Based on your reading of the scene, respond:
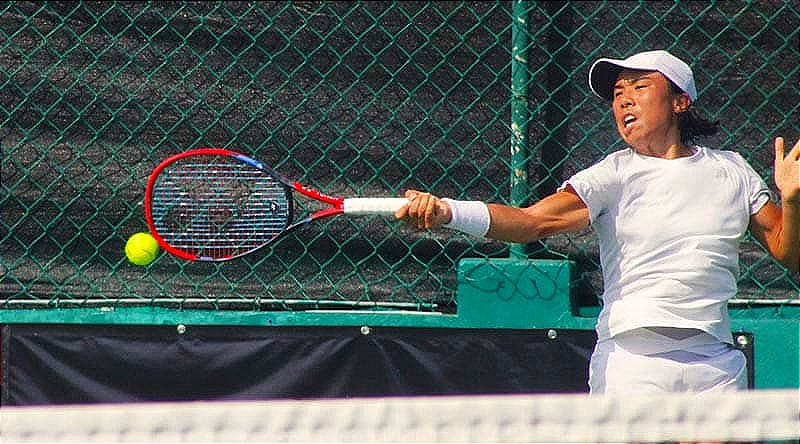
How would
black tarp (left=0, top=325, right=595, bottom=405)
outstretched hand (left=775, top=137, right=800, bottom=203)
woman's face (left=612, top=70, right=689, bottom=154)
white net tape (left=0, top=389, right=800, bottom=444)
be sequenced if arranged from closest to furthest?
white net tape (left=0, top=389, right=800, bottom=444) → outstretched hand (left=775, top=137, right=800, bottom=203) → woman's face (left=612, top=70, right=689, bottom=154) → black tarp (left=0, top=325, right=595, bottom=405)

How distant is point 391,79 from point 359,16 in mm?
220

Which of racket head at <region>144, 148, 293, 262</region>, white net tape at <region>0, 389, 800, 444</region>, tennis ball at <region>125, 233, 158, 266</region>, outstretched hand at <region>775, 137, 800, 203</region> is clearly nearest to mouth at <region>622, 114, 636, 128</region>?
outstretched hand at <region>775, 137, 800, 203</region>

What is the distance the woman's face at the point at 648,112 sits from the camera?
2.99m

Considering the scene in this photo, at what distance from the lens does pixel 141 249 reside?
146 inches

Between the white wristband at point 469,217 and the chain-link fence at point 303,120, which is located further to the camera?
the chain-link fence at point 303,120

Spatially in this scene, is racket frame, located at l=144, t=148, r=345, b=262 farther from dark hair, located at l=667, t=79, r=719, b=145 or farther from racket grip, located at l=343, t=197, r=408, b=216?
dark hair, located at l=667, t=79, r=719, b=145

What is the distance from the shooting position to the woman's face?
299cm

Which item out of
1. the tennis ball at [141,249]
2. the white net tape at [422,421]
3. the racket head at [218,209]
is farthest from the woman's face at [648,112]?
the tennis ball at [141,249]

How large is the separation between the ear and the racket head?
3.46ft

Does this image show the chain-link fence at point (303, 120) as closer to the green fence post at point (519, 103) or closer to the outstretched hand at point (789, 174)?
the green fence post at point (519, 103)

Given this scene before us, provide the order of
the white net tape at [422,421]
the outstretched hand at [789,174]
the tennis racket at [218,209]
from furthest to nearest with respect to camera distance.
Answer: the tennis racket at [218,209], the outstretched hand at [789,174], the white net tape at [422,421]

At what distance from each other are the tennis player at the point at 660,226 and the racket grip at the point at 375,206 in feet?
0.10

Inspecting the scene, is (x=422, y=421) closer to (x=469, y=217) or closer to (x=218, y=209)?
(x=469, y=217)

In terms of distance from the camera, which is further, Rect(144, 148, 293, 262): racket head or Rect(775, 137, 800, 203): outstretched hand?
Rect(144, 148, 293, 262): racket head
